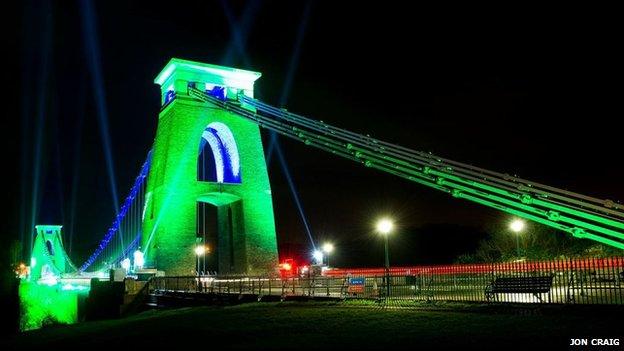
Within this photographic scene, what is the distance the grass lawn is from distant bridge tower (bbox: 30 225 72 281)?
53.9 m

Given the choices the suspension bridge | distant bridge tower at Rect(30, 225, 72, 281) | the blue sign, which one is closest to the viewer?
the blue sign

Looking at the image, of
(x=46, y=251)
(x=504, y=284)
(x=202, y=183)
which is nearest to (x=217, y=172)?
(x=202, y=183)

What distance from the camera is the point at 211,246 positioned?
80688 millimetres

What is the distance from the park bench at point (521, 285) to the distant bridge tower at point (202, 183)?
21.1 m

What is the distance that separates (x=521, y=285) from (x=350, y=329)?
181 inches

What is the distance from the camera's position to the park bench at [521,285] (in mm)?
14867

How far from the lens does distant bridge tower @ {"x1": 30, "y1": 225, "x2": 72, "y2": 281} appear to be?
69938 millimetres

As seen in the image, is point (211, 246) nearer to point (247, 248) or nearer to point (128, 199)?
point (128, 199)

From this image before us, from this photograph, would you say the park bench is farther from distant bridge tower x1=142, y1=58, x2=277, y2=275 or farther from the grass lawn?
distant bridge tower x1=142, y1=58, x2=277, y2=275

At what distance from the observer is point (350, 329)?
1368 cm

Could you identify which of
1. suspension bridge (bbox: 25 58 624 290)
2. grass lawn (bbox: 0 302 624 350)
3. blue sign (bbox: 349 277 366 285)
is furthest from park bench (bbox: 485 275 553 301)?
suspension bridge (bbox: 25 58 624 290)

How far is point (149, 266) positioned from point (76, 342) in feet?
58.4

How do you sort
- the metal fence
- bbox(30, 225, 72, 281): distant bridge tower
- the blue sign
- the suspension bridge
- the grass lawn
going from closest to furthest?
the grass lawn < the metal fence < the blue sign < the suspension bridge < bbox(30, 225, 72, 281): distant bridge tower

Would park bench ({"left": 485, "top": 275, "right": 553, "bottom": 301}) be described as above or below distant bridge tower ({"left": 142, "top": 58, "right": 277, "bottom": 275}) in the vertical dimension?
below
